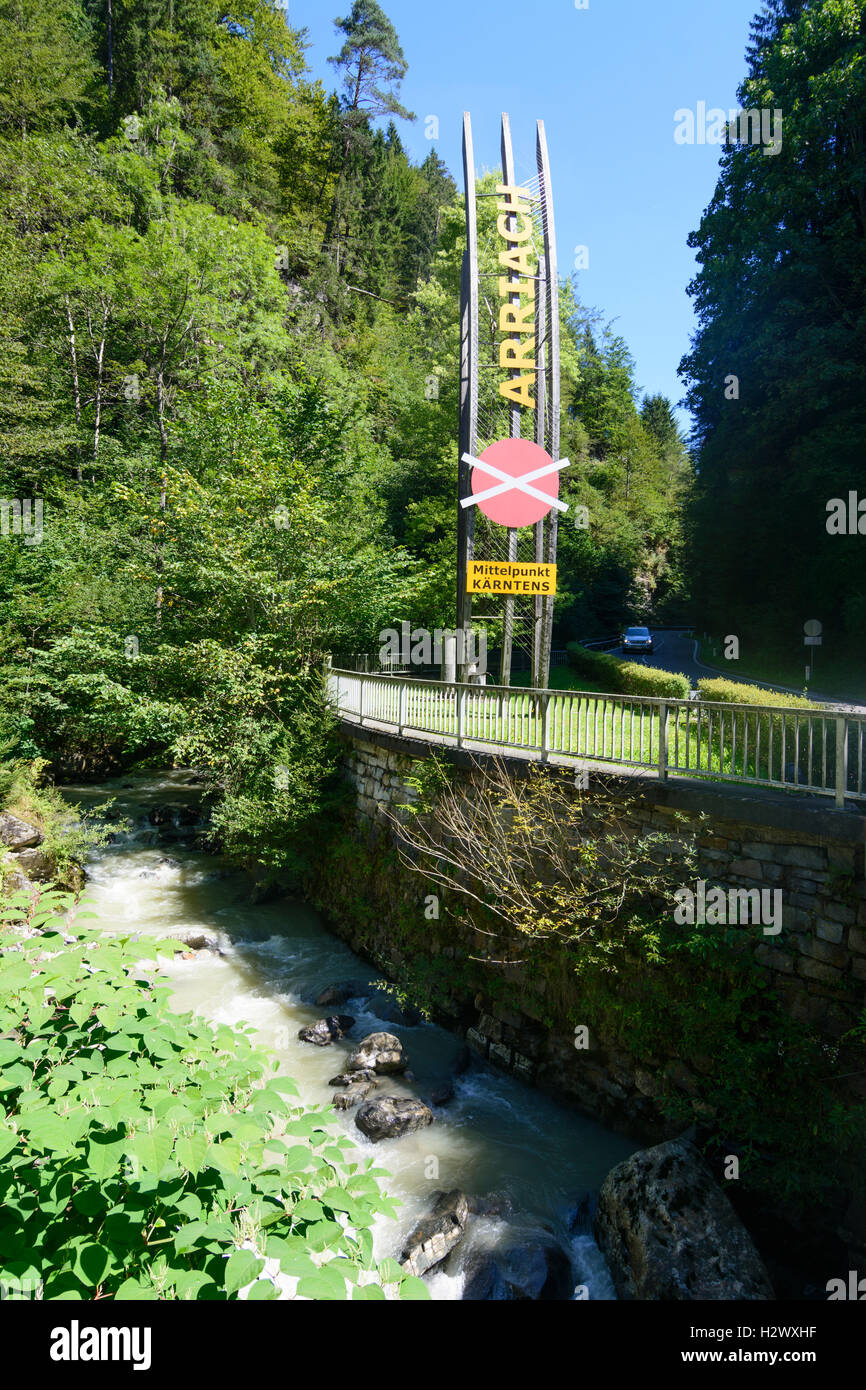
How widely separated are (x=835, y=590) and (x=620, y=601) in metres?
18.7

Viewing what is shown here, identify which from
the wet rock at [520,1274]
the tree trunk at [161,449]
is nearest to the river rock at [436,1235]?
the wet rock at [520,1274]

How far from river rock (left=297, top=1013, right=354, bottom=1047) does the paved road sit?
43.4 ft

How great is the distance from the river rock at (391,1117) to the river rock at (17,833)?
680 cm

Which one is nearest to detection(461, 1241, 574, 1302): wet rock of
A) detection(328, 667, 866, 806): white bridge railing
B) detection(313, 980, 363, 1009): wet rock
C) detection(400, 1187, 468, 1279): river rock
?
detection(400, 1187, 468, 1279): river rock

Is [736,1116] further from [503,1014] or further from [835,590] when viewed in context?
[835,590]

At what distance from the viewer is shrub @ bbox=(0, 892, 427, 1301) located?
1931 millimetres

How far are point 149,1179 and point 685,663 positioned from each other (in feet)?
94.0

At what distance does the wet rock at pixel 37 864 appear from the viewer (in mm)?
10336

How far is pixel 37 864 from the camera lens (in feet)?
34.6

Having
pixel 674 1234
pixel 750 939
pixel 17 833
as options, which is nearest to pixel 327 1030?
pixel 674 1234

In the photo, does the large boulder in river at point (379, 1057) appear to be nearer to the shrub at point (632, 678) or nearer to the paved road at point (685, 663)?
the shrub at point (632, 678)

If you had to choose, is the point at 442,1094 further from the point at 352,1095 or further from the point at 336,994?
the point at 336,994

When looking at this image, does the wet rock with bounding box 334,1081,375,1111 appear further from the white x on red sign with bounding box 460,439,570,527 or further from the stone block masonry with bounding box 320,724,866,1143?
the white x on red sign with bounding box 460,439,570,527

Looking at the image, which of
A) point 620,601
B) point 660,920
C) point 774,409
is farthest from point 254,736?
point 620,601
